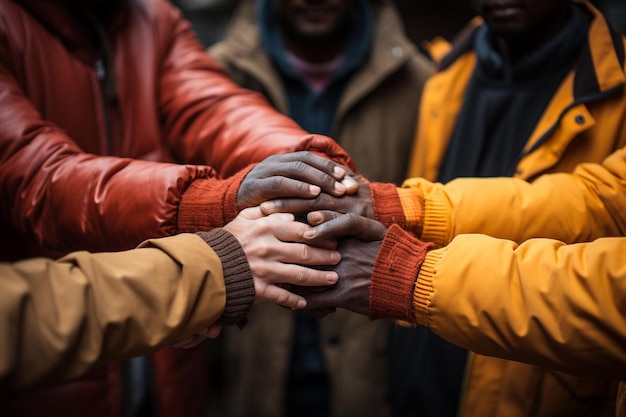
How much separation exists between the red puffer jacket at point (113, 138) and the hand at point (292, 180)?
7cm

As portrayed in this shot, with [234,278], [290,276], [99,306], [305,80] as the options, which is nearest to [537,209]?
[290,276]

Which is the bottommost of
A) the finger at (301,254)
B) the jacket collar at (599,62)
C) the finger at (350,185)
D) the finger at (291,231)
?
the finger at (301,254)

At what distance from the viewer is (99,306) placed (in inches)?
52.4

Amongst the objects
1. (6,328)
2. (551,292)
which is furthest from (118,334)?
(551,292)

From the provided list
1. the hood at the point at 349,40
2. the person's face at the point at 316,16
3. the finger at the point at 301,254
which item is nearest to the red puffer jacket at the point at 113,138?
the finger at the point at 301,254

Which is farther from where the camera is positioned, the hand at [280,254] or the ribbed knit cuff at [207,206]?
→ the ribbed knit cuff at [207,206]

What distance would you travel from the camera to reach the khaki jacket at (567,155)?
6.38ft

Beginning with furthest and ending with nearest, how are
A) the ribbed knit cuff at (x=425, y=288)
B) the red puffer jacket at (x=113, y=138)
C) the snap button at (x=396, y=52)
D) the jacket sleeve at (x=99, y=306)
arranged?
the snap button at (x=396, y=52) < the red puffer jacket at (x=113, y=138) < the ribbed knit cuff at (x=425, y=288) < the jacket sleeve at (x=99, y=306)

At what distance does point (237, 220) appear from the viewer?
6.16 feet

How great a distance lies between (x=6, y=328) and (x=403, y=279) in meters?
1.01

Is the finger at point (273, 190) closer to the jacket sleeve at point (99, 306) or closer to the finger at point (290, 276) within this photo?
the finger at point (290, 276)

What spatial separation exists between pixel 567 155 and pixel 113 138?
1720 millimetres

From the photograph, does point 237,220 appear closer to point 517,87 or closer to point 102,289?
point 102,289

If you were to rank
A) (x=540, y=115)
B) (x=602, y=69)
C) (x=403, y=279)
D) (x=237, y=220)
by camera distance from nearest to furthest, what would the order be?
1. (x=403, y=279)
2. (x=237, y=220)
3. (x=602, y=69)
4. (x=540, y=115)
